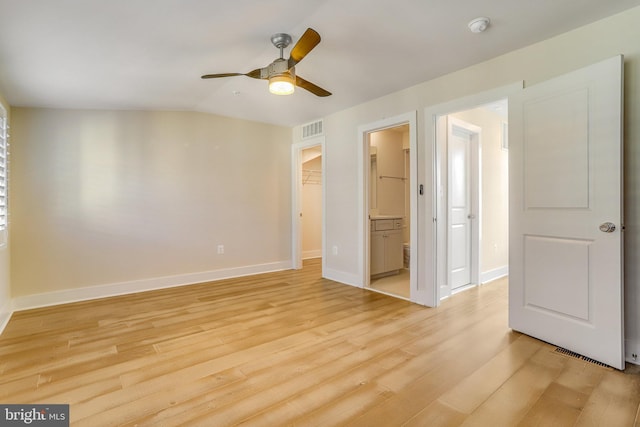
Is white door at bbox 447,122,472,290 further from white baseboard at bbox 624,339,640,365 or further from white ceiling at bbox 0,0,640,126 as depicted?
white baseboard at bbox 624,339,640,365

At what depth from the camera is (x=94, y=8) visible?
184 cm

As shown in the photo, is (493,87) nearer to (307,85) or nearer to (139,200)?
(307,85)

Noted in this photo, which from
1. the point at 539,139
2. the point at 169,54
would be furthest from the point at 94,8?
the point at 539,139

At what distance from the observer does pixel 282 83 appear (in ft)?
7.73

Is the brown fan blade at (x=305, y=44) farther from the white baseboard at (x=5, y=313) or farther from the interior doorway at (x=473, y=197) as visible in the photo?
the white baseboard at (x=5, y=313)

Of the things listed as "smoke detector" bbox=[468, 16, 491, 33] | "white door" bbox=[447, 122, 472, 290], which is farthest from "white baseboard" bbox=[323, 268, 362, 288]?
"smoke detector" bbox=[468, 16, 491, 33]

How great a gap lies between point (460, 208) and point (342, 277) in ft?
5.94

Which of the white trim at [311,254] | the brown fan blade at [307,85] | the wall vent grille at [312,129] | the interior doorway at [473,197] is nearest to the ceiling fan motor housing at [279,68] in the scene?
the brown fan blade at [307,85]

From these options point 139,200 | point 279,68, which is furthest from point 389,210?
point 139,200

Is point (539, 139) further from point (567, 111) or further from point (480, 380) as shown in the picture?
point (480, 380)

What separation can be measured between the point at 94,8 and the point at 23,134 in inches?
95.9

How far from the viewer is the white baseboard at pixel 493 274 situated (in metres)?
4.20

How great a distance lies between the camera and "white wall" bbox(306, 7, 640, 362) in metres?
2.08

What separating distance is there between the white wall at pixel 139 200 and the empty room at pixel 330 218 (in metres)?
0.03
